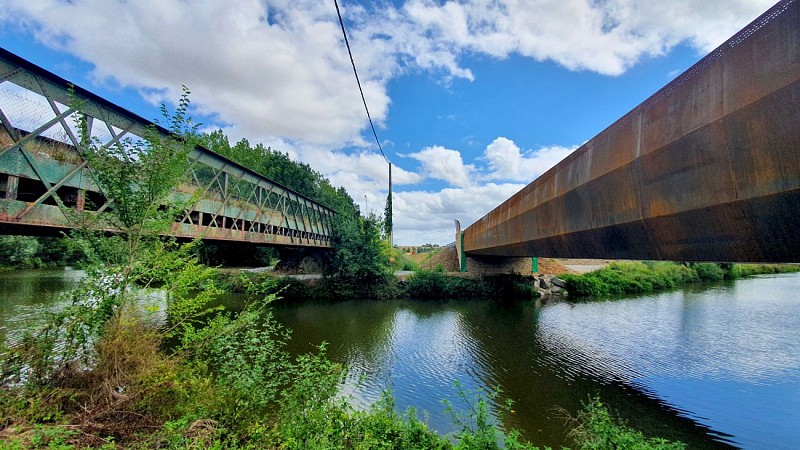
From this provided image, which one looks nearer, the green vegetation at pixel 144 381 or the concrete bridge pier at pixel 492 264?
the green vegetation at pixel 144 381

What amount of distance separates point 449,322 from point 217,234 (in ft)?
37.9

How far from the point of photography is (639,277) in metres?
29.6

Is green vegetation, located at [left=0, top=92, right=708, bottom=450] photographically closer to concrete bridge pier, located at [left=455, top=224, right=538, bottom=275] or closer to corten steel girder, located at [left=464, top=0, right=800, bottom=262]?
corten steel girder, located at [left=464, top=0, right=800, bottom=262]

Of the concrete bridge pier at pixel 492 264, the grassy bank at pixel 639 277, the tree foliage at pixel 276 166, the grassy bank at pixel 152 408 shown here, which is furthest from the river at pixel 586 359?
the tree foliage at pixel 276 166

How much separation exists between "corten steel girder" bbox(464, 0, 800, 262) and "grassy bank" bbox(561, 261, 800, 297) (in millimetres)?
22639

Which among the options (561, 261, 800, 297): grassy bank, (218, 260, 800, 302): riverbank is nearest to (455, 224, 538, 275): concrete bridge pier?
(218, 260, 800, 302): riverbank

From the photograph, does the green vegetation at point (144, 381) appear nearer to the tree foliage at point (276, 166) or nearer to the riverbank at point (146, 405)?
the riverbank at point (146, 405)

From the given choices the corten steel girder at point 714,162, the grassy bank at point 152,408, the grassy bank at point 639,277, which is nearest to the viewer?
the corten steel girder at point 714,162

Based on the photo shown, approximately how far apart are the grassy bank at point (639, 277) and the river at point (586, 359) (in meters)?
5.28

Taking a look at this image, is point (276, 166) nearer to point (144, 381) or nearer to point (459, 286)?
point (459, 286)

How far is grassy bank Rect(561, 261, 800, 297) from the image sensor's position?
88.5 feet

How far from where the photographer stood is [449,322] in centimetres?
1758

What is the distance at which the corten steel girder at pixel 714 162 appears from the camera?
336 centimetres

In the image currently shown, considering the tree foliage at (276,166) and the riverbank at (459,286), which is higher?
the tree foliage at (276,166)
